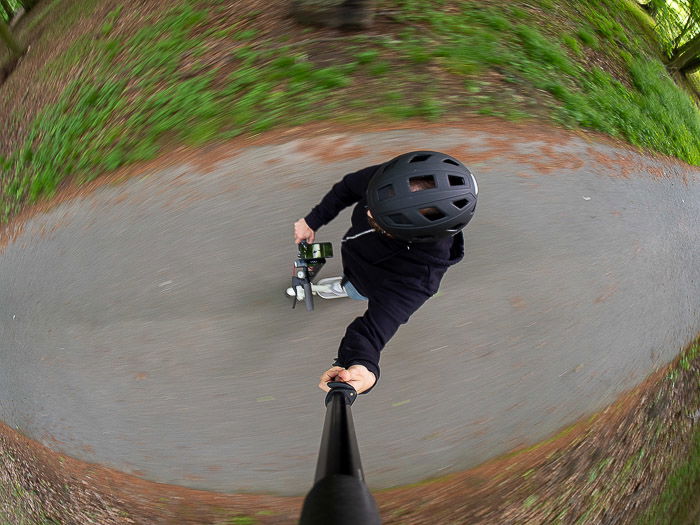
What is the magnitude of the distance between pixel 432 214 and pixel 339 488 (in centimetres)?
140

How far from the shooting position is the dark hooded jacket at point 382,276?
2010 millimetres

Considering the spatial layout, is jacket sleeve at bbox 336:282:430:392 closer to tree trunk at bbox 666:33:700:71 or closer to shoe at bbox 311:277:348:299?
shoe at bbox 311:277:348:299

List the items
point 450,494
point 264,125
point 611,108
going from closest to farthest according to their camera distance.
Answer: point 450,494, point 264,125, point 611,108

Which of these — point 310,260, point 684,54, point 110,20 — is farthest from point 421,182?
point 684,54

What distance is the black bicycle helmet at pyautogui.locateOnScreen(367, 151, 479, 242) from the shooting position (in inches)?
76.5

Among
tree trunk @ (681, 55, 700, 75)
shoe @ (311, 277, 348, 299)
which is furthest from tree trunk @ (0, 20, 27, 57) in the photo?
tree trunk @ (681, 55, 700, 75)

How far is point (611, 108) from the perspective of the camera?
4.31 m

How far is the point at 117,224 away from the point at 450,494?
13.3ft

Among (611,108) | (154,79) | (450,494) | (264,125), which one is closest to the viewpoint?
(450,494)

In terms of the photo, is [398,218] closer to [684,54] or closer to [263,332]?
[263,332]

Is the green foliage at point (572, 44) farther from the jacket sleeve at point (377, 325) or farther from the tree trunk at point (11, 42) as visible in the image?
the tree trunk at point (11, 42)

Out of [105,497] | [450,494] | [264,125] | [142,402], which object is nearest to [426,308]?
[450,494]

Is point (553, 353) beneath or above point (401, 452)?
above

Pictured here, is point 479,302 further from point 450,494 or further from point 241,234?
point 241,234
